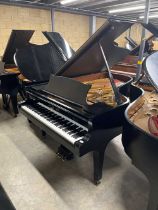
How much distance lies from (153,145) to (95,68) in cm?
168

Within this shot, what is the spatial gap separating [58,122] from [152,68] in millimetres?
1212

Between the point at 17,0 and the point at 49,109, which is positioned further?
the point at 17,0

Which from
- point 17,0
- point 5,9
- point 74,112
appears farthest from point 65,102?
point 5,9

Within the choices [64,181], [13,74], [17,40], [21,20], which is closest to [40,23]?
[21,20]

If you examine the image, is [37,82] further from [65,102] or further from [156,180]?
[156,180]

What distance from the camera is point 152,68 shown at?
193cm

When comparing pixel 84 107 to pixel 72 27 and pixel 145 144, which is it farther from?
pixel 72 27

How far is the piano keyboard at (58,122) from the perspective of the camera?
178 cm


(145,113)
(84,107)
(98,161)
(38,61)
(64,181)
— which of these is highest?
(38,61)

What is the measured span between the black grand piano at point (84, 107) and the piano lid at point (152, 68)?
389 mm

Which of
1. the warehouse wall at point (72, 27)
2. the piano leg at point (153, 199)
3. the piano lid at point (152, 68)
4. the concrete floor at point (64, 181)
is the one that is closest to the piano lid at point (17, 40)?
the concrete floor at point (64, 181)

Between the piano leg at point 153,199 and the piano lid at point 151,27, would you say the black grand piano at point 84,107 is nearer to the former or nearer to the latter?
the piano leg at point 153,199

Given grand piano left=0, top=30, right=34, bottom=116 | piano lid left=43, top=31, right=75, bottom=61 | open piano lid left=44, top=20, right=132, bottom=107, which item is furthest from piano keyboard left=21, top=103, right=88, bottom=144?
grand piano left=0, top=30, right=34, bottom=116

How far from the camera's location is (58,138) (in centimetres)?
188
